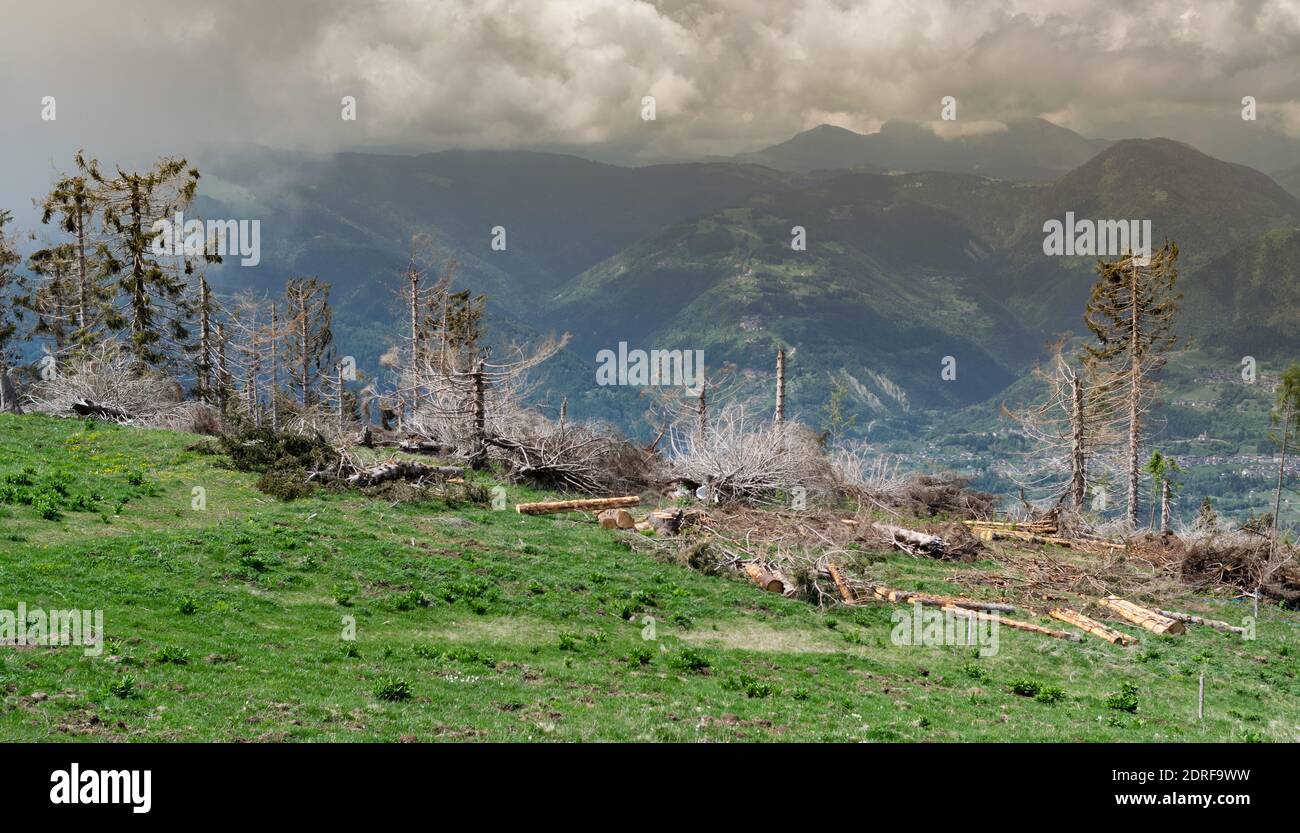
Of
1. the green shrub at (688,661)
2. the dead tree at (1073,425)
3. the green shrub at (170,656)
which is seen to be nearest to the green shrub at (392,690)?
the green shrub at (170,656)

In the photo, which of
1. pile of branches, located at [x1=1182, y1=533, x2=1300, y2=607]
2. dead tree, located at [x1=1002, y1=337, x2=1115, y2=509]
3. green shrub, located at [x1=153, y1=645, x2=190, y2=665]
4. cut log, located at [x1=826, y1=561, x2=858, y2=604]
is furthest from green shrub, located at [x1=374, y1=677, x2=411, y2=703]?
dead tree, located at [x1=1002, y1=337, x2=1115, y2=509]

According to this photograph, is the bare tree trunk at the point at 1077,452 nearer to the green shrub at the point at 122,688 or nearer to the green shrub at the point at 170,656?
the green shrub at the point at 170,656

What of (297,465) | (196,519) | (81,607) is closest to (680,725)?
(81,607)

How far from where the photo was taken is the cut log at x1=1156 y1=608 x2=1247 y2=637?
2370 cm

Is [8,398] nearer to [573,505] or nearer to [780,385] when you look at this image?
[573,505]

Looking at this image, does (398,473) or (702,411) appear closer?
(398,473)

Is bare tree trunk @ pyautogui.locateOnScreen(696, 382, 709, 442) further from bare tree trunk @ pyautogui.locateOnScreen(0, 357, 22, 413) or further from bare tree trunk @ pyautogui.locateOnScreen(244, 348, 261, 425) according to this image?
bare tree trunk @ pyautogui.locateOnScreen(244, 348, 261, 425)

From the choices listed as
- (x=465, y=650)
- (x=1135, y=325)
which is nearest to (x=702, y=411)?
(x=1135, y=325)

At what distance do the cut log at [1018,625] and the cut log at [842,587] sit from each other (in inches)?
103

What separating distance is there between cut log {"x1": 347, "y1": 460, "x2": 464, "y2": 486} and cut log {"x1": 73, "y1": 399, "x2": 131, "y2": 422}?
16.4 metres

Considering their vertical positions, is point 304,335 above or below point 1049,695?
above

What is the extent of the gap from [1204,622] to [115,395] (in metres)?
45.7

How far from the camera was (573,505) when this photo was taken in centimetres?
3145
